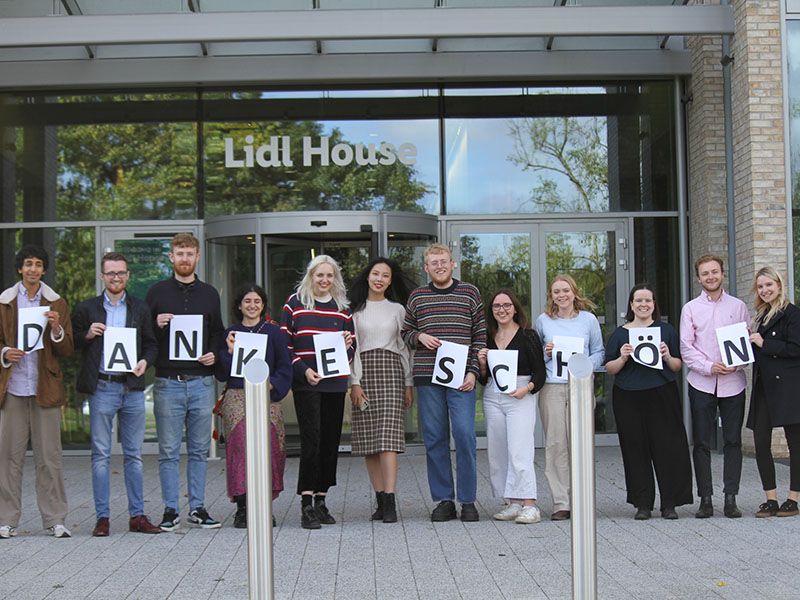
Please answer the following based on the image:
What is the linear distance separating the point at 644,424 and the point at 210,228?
19.9ft

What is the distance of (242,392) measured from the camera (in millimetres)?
6988

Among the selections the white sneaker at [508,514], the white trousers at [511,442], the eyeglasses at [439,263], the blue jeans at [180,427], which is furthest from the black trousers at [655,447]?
the blue jeans at [180,427]

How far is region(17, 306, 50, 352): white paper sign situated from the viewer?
664 cm

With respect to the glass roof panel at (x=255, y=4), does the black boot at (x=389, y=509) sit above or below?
below

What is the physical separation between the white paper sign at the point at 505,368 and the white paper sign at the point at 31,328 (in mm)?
3105

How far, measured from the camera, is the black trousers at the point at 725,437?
710 cm

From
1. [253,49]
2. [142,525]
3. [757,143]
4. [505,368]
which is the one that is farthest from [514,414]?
[253,49]

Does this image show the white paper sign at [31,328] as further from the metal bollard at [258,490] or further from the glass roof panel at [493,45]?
the glass roof panel at [493,45]

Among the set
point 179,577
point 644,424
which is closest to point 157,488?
point 179,577

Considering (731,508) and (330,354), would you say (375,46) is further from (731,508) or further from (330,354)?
(731,508)

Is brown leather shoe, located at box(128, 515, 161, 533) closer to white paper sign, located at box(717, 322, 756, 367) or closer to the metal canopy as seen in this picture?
white paper sign, located at box(717, 322, 756, 367)

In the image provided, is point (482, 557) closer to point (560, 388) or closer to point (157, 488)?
point (560, 388)

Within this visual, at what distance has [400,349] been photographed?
24.0ft

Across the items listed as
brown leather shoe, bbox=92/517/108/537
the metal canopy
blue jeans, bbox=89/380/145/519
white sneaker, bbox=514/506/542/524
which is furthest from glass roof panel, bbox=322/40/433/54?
brown leather shoe, bbox=92/517/108/537
